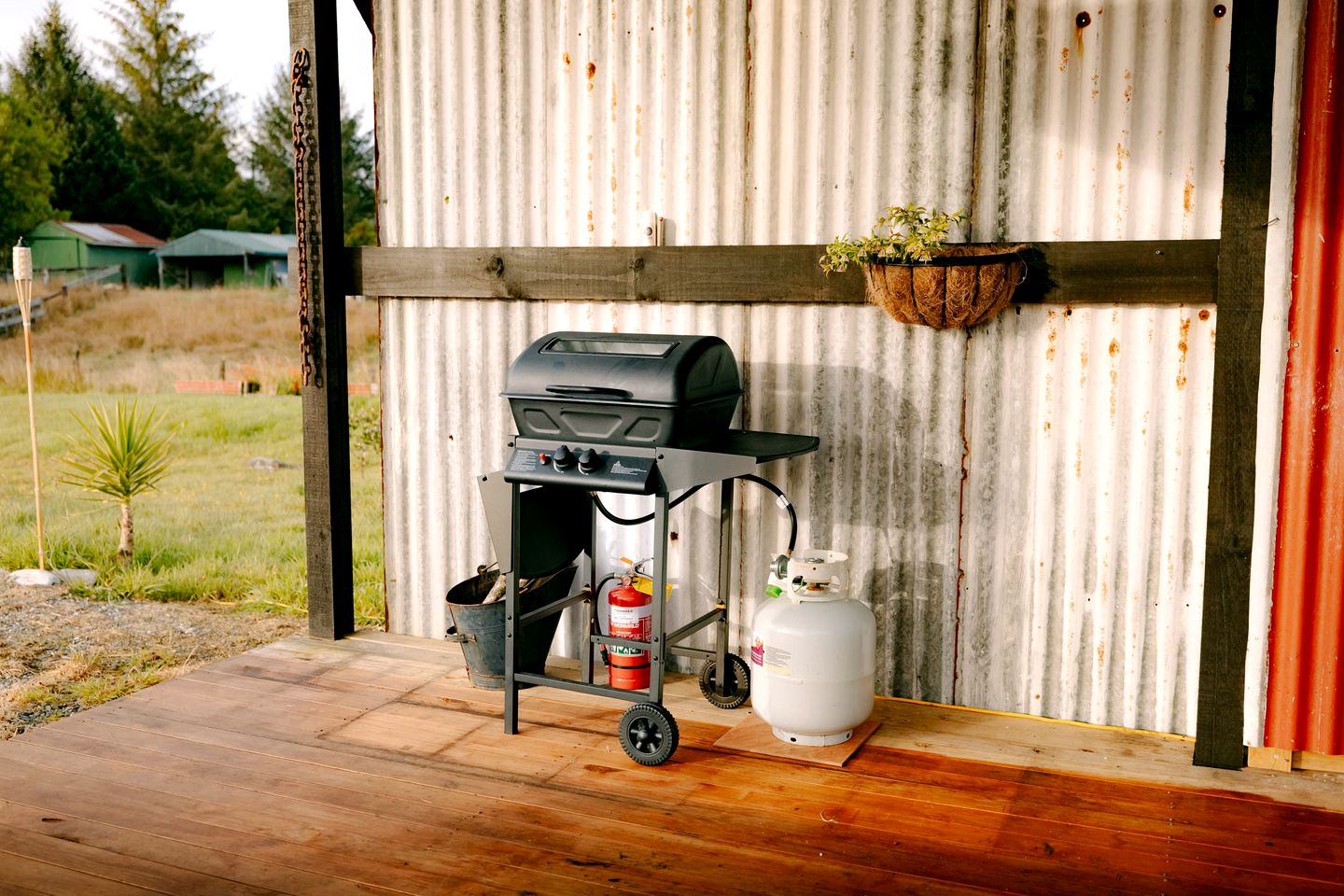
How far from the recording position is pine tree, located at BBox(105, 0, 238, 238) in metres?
22.7

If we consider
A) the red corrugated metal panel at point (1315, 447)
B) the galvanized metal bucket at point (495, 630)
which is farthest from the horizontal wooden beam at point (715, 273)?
the galvanized metal bucket at point (495, 630)

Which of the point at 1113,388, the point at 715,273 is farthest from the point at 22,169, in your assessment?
the point at 1113,388

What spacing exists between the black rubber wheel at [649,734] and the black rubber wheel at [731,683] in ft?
1.69

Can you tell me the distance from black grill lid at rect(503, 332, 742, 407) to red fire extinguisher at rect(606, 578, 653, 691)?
0.82m

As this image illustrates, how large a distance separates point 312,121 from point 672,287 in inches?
63.6

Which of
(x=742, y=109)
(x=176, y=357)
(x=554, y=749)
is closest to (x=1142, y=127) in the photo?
(x=742, y=109)

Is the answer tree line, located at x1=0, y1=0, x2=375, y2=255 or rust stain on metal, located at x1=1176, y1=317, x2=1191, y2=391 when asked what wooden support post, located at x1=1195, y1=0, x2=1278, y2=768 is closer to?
rust stain on metal, located at x1=1176, y1=317, x2=1191, y2=391

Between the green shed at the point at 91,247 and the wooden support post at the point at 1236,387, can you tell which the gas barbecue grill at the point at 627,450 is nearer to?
the wooden support post at the point at 1236,387

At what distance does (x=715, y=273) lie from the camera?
4.01 meters

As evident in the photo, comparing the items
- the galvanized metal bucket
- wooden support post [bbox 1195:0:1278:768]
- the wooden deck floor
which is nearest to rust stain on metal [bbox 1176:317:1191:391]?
wooden support post [bbox 1195:0:1278:768]

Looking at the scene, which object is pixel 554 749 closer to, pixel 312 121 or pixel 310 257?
pixel 310 257

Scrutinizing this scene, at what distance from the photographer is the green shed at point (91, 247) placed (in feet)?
68.0

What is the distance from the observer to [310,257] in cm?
454

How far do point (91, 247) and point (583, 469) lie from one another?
21.5 metres
